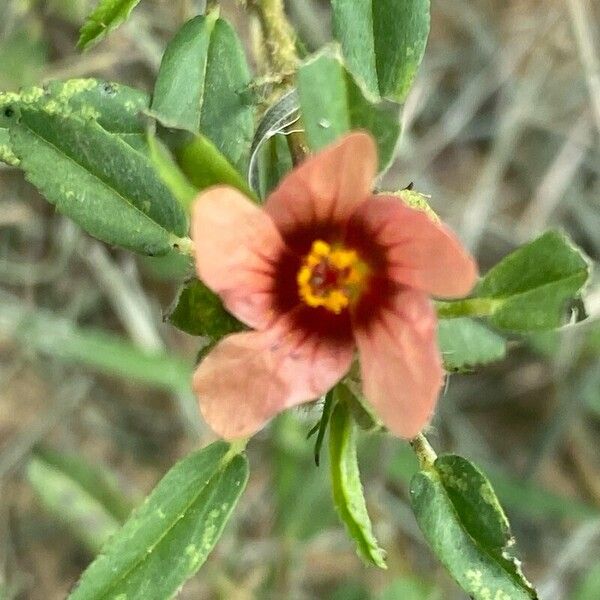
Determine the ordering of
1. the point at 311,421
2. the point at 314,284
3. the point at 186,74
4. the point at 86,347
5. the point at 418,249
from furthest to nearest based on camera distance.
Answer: the point at 86,347 → the point at 311,421 → the point at 186,74 → the point at 314,284 → the point at 418,249

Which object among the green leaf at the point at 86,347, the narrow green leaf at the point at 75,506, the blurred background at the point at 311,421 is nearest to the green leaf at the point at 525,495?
the blurred background at the point at 311,421

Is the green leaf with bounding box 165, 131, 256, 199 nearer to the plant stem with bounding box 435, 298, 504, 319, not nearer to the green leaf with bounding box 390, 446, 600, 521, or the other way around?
the plant stem with bounding box 435, 298, 504, 319

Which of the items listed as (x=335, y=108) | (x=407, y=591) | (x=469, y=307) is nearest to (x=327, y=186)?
(x=335, y=108)

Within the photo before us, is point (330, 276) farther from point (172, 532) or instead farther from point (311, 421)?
point (311, 421)

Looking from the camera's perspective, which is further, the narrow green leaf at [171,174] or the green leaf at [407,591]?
the green leaf at [407,591]

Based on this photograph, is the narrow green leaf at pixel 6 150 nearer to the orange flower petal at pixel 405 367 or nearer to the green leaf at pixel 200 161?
the green leaf at pixel 200 161

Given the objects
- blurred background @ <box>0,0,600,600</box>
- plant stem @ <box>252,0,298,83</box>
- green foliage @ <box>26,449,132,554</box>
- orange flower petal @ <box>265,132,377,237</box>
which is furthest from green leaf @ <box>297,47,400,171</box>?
green foliage @ <box>26,449,132,554</box>
